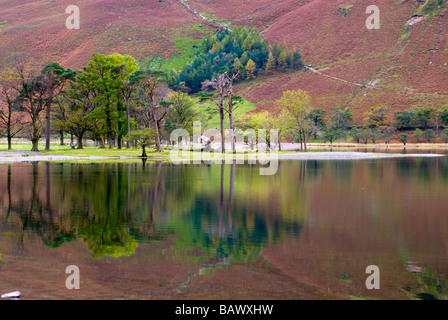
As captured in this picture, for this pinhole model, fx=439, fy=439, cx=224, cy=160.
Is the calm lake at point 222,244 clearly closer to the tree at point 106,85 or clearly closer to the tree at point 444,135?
the tree at point 106,85

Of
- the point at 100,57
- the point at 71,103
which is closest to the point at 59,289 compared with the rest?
the point at 100,57

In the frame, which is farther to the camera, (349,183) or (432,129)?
(432,129)

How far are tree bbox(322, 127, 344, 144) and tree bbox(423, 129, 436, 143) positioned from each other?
22367 mm

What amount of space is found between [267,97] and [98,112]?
341ft

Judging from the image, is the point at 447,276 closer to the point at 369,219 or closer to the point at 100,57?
→ the point at 369,219

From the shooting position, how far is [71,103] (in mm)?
71875

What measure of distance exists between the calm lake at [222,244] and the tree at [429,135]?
109271mm

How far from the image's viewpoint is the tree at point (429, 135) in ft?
396

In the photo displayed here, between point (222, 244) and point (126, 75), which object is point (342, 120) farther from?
point (222, 244)

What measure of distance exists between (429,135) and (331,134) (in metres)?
26.8

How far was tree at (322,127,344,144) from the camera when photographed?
123375 millimetres
